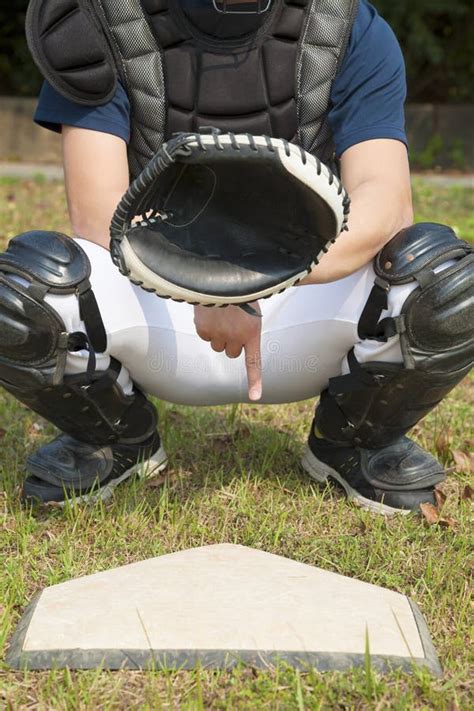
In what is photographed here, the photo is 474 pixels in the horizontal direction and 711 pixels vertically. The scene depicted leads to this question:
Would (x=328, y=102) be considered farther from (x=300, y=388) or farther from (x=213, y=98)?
(x=300, y=388)

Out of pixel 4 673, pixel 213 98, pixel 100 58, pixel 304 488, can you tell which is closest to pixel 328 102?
pixel 213 98

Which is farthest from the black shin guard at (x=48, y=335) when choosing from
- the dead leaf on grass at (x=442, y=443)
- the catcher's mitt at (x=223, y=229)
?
the dead leaf on grass at (x=442, y=443)

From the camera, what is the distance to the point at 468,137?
9570 mm

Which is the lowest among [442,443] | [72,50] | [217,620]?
[442,443]

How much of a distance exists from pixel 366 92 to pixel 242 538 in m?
1.02

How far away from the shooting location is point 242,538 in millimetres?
2242

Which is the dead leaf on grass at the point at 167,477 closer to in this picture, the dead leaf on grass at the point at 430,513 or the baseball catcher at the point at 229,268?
the baseball catcher at the point at 229,268

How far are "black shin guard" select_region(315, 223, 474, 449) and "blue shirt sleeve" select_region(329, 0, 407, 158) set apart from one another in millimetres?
251

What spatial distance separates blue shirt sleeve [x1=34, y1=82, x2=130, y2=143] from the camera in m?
2.24

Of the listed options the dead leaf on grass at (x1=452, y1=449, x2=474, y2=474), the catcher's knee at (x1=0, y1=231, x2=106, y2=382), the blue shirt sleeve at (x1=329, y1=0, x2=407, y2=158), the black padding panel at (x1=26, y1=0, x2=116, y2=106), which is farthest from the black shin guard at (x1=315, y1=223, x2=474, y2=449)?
the black padding panel at (x1=26, y1=0, x2=116, y2=106)

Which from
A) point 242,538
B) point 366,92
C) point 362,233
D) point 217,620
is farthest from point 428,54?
point 217,620

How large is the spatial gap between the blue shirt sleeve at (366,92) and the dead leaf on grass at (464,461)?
859 millimetres

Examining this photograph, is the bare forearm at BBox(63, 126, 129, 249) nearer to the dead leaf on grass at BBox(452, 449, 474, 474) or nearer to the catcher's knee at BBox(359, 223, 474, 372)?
the catcher's knee at BBox(359, 223, 474, 372)

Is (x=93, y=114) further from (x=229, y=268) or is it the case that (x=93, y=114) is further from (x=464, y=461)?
(x=464, y=461)
